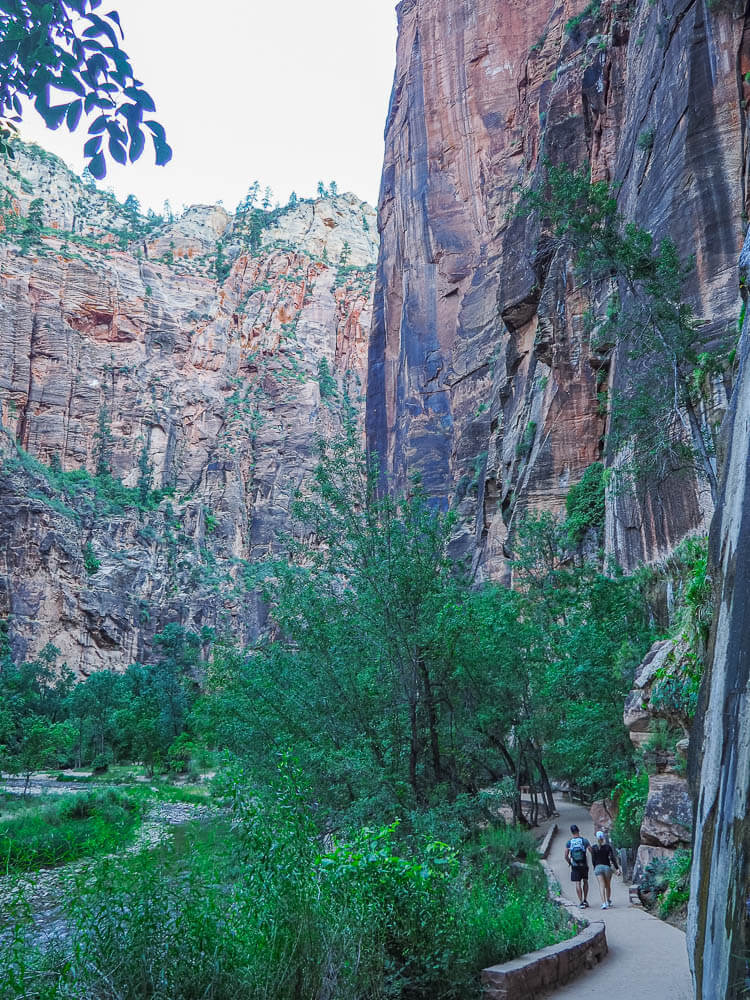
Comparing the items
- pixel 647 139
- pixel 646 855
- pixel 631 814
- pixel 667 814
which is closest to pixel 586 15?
pixel 647 139

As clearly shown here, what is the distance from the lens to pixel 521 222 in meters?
31.3

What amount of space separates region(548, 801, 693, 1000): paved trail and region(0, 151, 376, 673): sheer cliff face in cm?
6376

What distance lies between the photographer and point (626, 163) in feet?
70.0

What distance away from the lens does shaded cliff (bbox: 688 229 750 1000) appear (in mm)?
3121

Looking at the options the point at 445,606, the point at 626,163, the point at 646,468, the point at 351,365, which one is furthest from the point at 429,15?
the point at 351,365

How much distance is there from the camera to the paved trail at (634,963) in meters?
6.18

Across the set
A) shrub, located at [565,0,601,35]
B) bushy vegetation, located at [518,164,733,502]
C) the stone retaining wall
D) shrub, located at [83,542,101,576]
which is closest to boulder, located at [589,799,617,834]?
bushy vegetation, located at [518,164,733,502]

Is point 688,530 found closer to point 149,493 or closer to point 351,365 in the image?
point 149,493

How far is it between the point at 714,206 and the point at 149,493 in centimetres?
7776

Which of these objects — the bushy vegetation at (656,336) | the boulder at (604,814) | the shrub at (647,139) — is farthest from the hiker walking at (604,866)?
the shrub at (647,139)

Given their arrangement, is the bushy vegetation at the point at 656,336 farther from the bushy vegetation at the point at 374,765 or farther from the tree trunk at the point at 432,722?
the tree trunk at the point at 432,722

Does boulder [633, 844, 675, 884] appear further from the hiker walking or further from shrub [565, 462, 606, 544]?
shrub [565, 462, 606, 544]

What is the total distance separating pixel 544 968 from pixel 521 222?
3036 centimetres

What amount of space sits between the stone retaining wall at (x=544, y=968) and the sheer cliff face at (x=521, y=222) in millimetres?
9942
